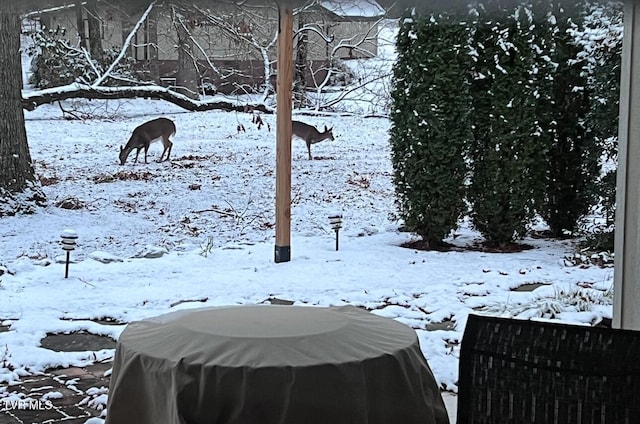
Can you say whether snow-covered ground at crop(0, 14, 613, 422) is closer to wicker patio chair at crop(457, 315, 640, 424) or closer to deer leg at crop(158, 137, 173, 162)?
deer leg at crop(158, 137, 173, 162)

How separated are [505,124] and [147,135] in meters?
2.13

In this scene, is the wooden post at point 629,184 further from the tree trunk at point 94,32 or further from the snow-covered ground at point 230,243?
the tree trunk at point 94,32

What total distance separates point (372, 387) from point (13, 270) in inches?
119

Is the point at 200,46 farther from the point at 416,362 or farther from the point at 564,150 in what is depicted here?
the point at 416,362

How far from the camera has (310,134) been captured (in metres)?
4.86

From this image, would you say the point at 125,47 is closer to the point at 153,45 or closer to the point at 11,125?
the point at 153,45

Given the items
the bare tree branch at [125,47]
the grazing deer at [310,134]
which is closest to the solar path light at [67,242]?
the bare tree branch at [125,47]

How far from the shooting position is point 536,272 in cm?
448

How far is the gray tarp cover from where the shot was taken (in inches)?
59.6

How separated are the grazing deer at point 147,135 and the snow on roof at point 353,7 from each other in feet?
3.75

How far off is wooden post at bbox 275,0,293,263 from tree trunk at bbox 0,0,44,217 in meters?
1.32

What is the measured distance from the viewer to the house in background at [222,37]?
4.16m

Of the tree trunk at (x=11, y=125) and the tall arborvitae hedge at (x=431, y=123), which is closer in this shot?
the tree trunk at (x=11, y=125)

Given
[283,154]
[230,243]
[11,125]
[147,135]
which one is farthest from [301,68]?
[11,125]
